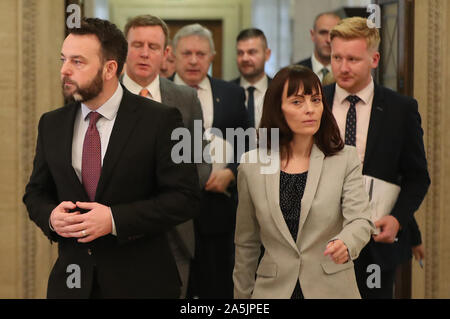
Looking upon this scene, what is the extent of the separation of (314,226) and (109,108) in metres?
0.96

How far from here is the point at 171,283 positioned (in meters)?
2.82

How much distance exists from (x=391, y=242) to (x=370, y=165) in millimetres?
424

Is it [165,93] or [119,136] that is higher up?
[165,93]

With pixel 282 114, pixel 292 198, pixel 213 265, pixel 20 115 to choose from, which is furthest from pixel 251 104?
pixel 292 198

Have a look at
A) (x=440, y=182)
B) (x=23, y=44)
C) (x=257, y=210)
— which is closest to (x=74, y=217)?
(x=257, y=210)

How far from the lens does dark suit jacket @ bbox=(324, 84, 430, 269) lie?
360cm

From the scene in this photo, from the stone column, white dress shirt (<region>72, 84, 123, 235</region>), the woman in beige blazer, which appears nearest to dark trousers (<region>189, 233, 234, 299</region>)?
the stone column

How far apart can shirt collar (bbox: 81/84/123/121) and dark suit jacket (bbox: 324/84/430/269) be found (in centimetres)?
135

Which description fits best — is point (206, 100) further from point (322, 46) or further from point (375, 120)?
point (322, 46)

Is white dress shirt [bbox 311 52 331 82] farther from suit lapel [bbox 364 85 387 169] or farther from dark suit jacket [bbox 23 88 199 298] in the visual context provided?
dark suit jacket [bbox 23 88 199 298]

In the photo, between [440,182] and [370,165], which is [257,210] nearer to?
[370,165]

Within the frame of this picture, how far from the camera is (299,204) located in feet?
9.11

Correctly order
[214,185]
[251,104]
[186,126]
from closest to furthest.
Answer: [186,126], [214,185], [251,104]

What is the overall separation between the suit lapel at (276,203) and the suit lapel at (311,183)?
0.16 ft
